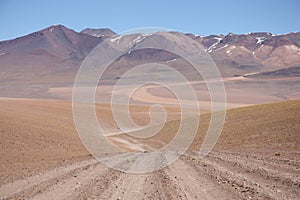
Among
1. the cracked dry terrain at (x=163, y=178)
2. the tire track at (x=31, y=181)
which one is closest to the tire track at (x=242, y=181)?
the cracked dry terrain at (x=163, y=178)

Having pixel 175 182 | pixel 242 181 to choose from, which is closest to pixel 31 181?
pixel 175 182

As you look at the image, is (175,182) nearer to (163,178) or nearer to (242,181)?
(163,178)

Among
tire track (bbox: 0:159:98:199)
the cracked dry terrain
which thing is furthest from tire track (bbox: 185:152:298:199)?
tire track (bbox: 0:159:98:199)

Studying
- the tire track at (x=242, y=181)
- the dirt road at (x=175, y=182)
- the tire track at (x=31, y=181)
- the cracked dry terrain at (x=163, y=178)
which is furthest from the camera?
the tire track at (x=31, y=181)

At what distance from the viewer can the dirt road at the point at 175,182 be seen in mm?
10677

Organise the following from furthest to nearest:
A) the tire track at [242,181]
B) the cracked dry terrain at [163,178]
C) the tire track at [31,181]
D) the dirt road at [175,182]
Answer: the tire track at [31,181], the cracked dry terrain at [163,178], the dirt road at [175,182], the tire track at [242,181]

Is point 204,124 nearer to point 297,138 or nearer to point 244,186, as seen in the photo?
point 297,138

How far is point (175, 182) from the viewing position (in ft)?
39.6

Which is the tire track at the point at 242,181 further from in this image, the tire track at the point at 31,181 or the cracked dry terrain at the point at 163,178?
the tire track at the point at 31,181

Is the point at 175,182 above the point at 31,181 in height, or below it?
above

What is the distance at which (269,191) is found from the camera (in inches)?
414

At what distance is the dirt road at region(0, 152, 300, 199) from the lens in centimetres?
1068

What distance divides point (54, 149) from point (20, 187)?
1110cm

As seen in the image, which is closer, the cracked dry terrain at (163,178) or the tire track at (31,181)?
the cracked dry terrain at (163,178)
